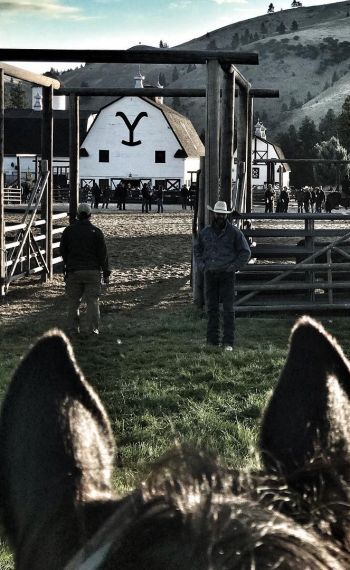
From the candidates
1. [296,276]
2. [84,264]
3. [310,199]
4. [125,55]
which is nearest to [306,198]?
[310,199]

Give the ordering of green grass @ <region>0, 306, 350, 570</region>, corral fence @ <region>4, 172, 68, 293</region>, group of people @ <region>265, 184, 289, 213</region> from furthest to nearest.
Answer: group of people @ <region>265, 184, 289, 213</region>, corral fence @ <region>4, 172, 68, 293</region>, green grass @ <region>0, 306, 350, 570</region>

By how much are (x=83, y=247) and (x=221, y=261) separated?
2057mm

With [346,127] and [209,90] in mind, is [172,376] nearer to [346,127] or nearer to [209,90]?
[209,90]

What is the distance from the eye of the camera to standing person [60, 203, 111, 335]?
1178cm

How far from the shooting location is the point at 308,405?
1368 mm

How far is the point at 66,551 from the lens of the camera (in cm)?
110

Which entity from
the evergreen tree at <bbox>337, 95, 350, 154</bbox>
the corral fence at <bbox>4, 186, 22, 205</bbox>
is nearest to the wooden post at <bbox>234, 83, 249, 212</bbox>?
the corral fence at <bbox>4, 186, 22, 205</bbox>

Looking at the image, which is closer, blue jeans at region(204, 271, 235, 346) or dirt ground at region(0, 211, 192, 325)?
blue jeans at region(204, 271, 235, 346)

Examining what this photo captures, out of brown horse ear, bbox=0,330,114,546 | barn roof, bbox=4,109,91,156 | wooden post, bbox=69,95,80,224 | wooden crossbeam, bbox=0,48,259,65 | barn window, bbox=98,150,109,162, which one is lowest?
brown horse ear, bbox=0,330,114,546

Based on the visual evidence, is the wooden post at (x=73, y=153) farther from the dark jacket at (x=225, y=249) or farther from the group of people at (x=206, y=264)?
the dark jacket at (x=225, y=249)

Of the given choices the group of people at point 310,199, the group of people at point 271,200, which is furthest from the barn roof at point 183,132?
the group of people at point 271,200

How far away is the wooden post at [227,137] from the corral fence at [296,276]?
53 cm

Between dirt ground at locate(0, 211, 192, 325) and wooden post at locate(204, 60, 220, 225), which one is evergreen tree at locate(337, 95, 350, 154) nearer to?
dirt ground at locate(0, 211, 192, 325)

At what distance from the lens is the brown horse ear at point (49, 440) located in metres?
1.29
